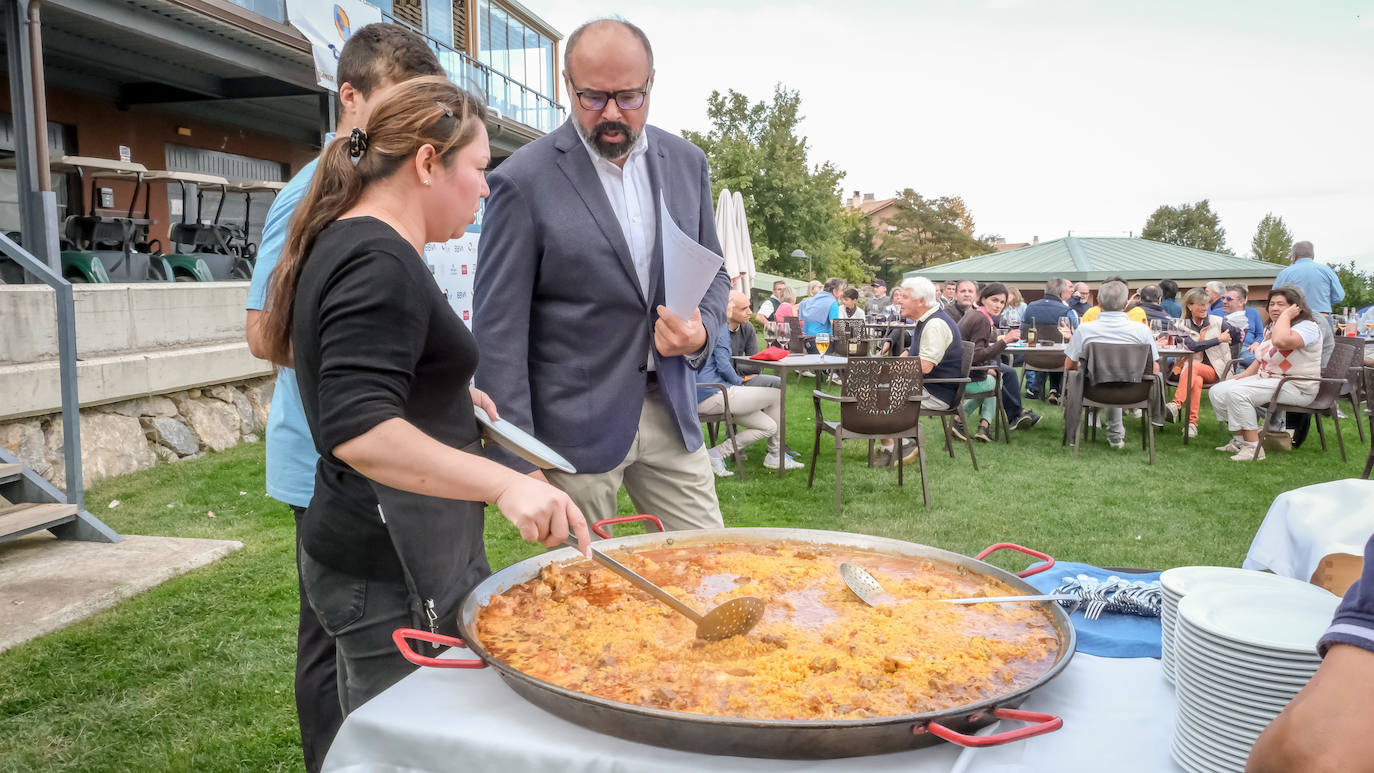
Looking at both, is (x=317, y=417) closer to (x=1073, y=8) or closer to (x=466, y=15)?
(x=1073, y=8)

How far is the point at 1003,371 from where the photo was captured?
1047 cm

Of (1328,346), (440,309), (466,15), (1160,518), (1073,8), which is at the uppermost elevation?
(466,15)

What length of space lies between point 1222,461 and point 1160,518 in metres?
2.55

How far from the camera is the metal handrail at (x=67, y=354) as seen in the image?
475 cm

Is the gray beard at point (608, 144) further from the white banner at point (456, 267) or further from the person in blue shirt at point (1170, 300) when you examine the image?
the person in blue shirt at point (1170, 300)

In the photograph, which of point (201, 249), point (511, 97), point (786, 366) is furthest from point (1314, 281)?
point (511, 97)

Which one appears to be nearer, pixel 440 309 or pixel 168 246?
pixel 440 309

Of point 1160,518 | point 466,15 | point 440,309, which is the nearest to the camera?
point 440,309

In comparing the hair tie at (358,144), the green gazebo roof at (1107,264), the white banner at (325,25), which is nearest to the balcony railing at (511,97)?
the white banner at (325,25)

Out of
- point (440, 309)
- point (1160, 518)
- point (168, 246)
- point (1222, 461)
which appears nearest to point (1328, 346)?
point (1222, 461)

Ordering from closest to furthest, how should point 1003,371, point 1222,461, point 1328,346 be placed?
point 1222,461 < point 1328,346 < point 1003,371

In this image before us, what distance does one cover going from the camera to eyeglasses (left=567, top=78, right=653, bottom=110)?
2.32 meters

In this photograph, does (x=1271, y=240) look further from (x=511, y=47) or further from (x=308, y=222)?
(x=308, y=222)

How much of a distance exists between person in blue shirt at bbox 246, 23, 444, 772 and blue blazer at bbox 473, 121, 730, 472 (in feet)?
1.19
